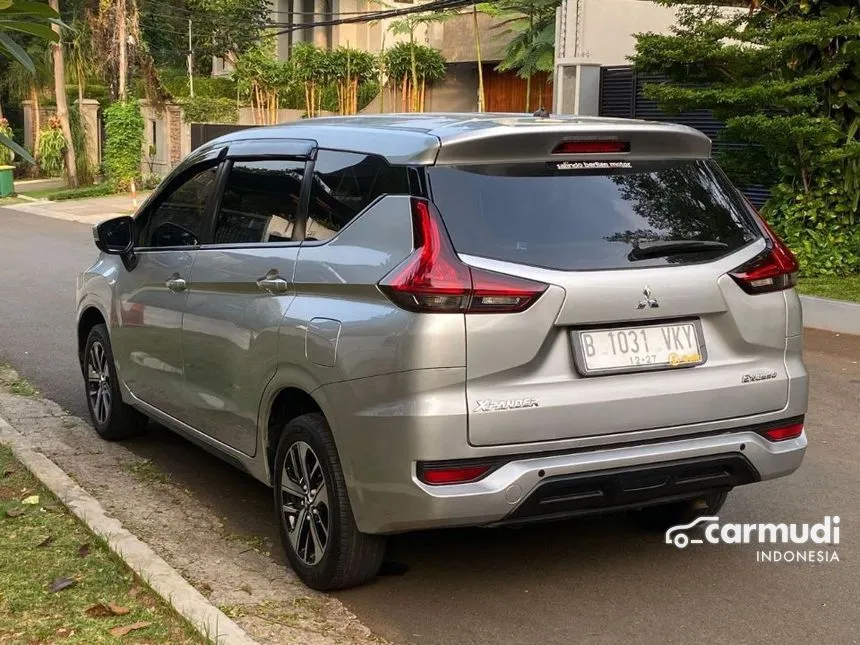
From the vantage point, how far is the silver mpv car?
385 centimetres

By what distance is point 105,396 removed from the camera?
6.73 metres

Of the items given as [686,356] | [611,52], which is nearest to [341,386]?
[686,356]

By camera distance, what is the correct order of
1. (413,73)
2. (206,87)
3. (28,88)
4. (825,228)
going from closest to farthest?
(825,228), (413,73), (206,87), (28,88)

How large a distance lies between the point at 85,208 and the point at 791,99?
2127 cm

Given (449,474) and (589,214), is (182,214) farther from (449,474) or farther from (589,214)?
(449,474)

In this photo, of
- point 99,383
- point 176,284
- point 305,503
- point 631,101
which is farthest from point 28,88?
point 305,503

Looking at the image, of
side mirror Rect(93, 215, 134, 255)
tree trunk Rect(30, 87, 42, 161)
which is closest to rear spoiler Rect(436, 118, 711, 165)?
side mirror Rect(93, 215, 134, 255)

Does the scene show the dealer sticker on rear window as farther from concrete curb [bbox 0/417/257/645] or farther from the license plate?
concrete curb [bbox 0/417/257/645]

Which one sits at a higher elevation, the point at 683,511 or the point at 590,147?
the point at 590,147

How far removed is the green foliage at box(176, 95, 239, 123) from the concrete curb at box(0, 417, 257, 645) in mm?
28353

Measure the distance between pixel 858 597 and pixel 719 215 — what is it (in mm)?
1581

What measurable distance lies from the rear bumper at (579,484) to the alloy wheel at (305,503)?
0.33 m

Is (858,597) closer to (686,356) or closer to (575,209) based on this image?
(686,356)

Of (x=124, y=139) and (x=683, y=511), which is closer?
(x=683, y=511)
